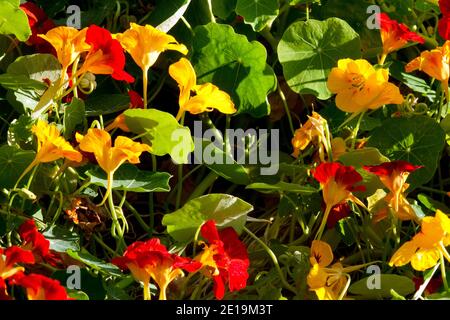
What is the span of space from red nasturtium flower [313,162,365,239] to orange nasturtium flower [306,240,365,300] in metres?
0.03

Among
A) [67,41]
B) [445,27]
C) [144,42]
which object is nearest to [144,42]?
[144,42]

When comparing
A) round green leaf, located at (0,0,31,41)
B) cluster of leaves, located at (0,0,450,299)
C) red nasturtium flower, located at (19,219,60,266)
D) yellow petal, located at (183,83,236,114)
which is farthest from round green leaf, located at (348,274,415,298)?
round green leaf, located at (0,0,31,41)

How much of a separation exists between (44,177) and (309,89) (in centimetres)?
46

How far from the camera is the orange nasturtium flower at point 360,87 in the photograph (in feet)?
5.06

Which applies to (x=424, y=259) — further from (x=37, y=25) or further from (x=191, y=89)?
(x=37, y=25)

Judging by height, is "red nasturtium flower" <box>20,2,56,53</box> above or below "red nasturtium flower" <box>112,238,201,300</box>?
above

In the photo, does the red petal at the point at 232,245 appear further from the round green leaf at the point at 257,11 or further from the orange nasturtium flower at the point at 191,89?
the round green leaf at the point at 257,11

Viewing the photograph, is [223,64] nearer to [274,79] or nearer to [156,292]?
[274,79]

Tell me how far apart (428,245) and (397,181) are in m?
0.12

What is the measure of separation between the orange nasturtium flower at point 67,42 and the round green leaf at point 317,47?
1.22 ft

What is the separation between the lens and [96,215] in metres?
1.52

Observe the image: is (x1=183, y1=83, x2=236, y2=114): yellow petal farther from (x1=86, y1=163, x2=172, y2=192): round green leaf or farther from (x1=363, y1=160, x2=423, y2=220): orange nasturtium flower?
(x1=363, y1=160, x2=423, y2=220): orange nasturtium flower

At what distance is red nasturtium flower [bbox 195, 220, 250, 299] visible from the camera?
137 cm

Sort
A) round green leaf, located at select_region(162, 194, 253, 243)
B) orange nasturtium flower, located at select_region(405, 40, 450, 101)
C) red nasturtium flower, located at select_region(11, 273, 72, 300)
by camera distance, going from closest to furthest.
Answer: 1. red nasturtium flower, located at select_region(11, 273, 72, 300)
2. round green leaf, located at select_region(162, 194, 253, 243)
3. orange nasturtium flower, located at select_region(405, 40, 450, 101)
